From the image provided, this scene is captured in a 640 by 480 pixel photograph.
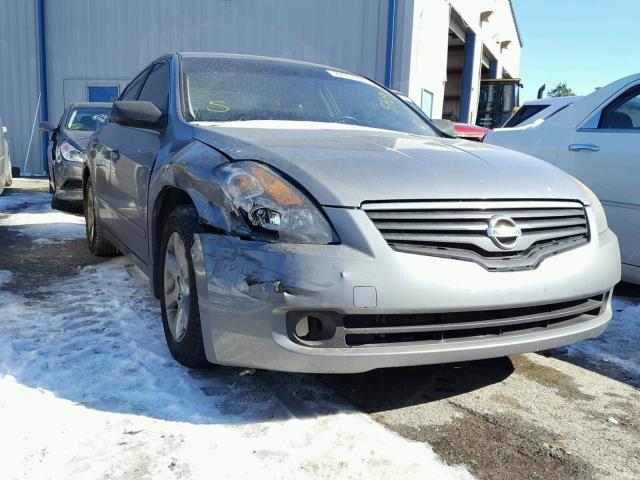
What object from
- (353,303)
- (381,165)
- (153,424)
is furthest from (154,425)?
(381,165)

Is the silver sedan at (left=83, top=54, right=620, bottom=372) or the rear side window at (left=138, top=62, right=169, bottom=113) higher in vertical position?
the rear side window at (left=138, top=62, right=169, bottom=113)

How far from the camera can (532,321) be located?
7.70 ft

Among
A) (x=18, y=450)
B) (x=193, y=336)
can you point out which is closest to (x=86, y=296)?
(x=193, y=336)

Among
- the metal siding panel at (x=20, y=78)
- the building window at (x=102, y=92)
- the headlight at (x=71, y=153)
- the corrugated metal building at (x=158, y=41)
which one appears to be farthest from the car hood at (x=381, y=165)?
the metal siding panel at (x=20, y=78)

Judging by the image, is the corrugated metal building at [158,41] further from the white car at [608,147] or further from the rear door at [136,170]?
the rear door at [136,170]

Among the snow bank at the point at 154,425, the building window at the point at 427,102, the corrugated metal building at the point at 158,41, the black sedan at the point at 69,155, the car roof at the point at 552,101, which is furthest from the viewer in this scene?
the building window at the point at 427,102

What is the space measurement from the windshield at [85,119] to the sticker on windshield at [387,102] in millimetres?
5303

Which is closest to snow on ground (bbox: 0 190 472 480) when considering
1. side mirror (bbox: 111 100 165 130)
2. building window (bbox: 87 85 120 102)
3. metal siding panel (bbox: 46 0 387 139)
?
side mirror (bbox: 111 100 165 130)

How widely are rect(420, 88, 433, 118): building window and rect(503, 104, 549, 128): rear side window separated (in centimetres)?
629

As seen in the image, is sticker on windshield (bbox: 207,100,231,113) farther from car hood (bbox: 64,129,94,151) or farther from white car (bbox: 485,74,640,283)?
car hood (bbox: 64,129,94,151)

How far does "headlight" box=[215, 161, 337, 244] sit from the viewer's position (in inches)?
84.1

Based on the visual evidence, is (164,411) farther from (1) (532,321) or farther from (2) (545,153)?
(2) (545,153)

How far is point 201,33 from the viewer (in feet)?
46.7

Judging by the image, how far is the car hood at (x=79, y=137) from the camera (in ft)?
24.1
